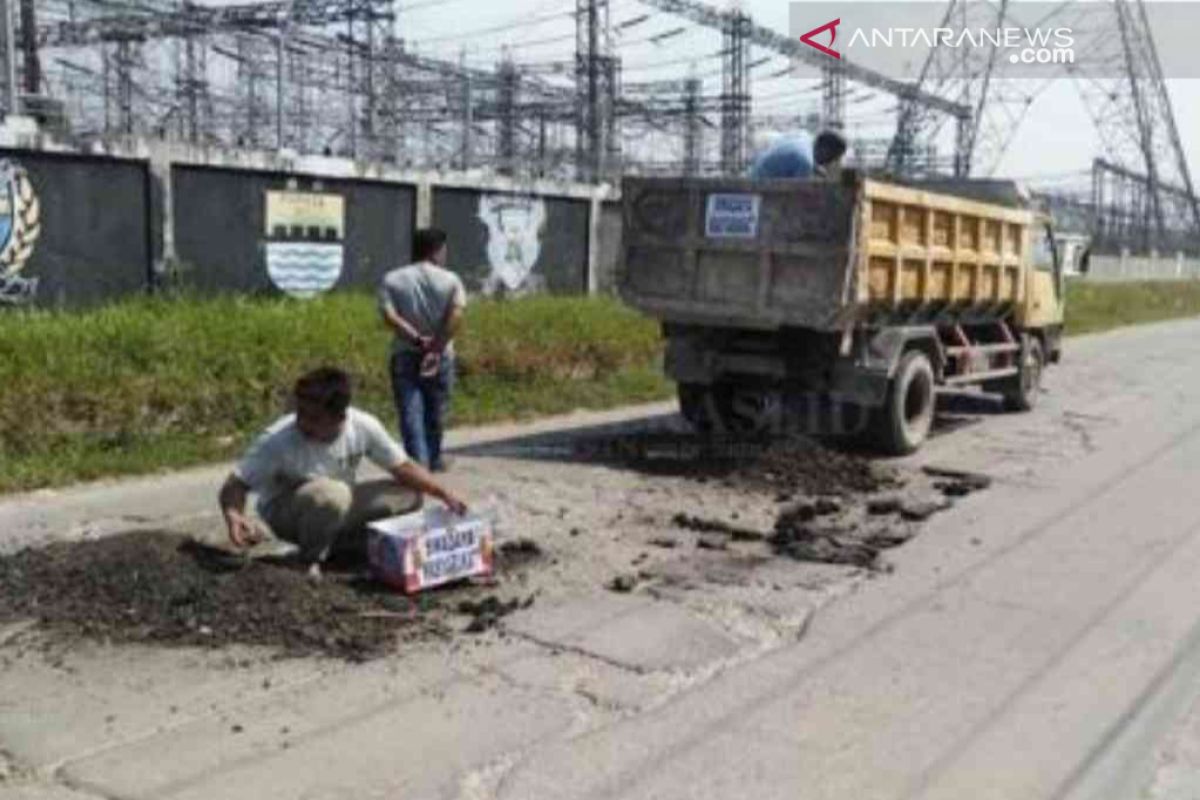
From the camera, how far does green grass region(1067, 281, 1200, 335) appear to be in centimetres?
3064

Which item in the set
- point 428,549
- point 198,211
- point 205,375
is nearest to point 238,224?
point 198,211

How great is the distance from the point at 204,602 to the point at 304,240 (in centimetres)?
971

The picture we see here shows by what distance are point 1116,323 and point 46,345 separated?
89.0 ft

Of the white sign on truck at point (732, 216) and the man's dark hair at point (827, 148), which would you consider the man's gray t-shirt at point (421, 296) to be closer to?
the white sign on truck at point (732, 216)

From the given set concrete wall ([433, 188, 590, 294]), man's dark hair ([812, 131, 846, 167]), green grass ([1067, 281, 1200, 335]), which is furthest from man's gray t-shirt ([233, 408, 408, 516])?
green grass ([1067, 281, 1200, 335])

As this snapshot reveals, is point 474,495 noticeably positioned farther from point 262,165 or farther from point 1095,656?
point 262,165

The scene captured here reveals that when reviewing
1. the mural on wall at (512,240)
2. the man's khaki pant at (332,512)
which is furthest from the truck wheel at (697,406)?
the mural on wall at (512,240)

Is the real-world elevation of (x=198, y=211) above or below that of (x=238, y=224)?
above

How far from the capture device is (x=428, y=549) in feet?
19.6

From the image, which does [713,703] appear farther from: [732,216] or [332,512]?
[732,216]

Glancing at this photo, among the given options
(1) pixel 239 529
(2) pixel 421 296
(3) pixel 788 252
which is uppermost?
(3) pixel 788 252

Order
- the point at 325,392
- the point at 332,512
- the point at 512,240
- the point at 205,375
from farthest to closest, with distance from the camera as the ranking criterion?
the point at 512,240 < the point at 205,375 < the point at 332,512 < the point at 325,392

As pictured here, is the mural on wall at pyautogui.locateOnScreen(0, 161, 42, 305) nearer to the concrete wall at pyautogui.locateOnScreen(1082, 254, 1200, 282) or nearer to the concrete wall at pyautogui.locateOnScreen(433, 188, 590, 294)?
the concrete wall at pyautogui.locateOnScreen(433, 188, 590, 294)

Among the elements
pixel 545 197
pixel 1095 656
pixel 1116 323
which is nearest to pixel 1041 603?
pixel 1095 656
